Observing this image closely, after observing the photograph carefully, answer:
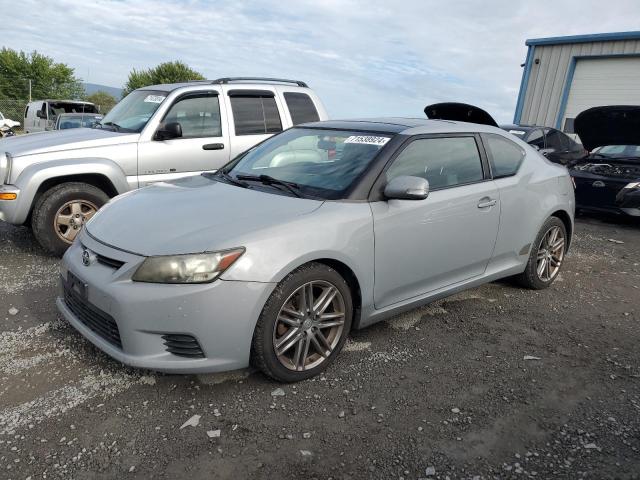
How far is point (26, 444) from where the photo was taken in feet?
7.85

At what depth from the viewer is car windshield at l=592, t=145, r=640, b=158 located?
8406mm

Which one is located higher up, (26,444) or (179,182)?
(179,182)

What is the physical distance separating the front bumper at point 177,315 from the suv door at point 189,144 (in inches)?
117

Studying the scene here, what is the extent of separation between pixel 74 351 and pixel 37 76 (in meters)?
35.5

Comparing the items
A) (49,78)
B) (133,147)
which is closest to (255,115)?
(133,147)

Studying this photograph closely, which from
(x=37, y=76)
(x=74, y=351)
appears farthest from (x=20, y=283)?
(x=37, y=76)

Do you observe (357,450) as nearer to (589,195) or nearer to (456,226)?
(456,226)

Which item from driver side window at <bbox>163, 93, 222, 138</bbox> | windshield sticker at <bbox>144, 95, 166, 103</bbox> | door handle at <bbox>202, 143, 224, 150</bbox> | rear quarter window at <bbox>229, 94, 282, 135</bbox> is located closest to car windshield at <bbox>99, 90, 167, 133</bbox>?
windshield sticker at <bbox>144, 95, 166, 103</bbox>

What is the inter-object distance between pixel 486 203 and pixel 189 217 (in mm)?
2256

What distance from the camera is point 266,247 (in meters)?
2.72

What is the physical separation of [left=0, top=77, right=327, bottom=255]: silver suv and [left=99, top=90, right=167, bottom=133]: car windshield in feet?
0.05

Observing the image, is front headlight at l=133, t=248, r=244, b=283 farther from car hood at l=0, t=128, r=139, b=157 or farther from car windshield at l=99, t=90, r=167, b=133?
car windshield at l=99, t=90, r=167, b=133

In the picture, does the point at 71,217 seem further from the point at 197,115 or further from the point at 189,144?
the point at 197,115

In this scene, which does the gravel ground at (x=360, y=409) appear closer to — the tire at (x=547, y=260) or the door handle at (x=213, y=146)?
the tire at (x=547, y=260)
